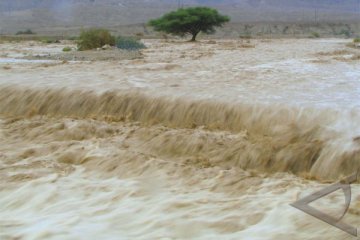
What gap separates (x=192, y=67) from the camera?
13969 mm

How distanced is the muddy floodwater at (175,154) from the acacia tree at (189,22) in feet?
82.0

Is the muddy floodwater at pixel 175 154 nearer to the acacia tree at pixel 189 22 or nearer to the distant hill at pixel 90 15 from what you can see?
the acacia tree at pixel 189 22

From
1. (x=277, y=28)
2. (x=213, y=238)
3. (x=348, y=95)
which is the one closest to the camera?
(x=213, y=238)

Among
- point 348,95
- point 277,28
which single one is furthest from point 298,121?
point 277,28

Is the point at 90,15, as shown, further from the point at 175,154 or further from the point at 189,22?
the point at 175,154

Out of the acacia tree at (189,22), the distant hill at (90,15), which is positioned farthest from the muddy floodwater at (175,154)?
the distant hill at (90,15)

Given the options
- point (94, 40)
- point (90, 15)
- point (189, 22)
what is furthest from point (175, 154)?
point (90, 15)

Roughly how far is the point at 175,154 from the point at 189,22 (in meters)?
29.3

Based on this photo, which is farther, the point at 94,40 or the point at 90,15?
the point at 90,15

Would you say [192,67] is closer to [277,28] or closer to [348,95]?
[348,95]

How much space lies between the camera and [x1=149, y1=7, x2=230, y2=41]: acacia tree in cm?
3634

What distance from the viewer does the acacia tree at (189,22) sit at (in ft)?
119

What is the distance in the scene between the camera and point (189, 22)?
36.3 m

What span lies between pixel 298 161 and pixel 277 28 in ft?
167
